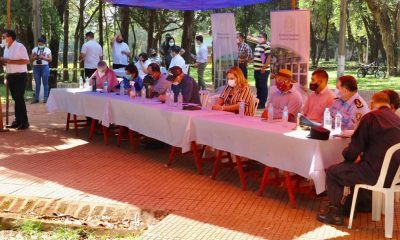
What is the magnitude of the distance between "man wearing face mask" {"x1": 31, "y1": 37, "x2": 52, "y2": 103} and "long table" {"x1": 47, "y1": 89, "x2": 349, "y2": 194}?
454 cm

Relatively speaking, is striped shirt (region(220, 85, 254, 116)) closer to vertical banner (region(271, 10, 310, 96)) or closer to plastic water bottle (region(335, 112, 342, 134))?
vertical banner (region(271, 10, 310, 96))

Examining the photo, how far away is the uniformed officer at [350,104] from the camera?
220 inches

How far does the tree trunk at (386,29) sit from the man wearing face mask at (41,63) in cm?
1341

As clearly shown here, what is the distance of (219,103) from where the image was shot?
7359mm

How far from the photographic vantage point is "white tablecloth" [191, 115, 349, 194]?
Result: 508 centimetres

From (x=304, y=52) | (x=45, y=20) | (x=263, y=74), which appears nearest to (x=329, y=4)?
(x=45, y=20)

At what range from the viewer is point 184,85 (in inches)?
303

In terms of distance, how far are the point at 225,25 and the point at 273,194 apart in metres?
5.11

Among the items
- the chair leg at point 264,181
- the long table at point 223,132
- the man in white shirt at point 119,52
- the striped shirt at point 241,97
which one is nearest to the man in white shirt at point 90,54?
the man in white shirt at point 119,52

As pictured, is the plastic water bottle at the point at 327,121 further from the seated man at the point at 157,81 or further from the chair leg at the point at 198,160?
the seated man at the point at 157,81

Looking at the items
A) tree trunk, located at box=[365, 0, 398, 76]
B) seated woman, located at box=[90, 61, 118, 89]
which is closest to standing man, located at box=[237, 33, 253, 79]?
seated woman, located at box=[90, 61, 118, 89]

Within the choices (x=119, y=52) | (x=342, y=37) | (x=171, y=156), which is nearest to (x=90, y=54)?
(x=119, y=52)

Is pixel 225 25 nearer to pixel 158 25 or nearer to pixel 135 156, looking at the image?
pixel 135 156

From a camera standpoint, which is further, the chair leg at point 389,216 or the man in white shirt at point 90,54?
the man in white shirt at point 90,54
